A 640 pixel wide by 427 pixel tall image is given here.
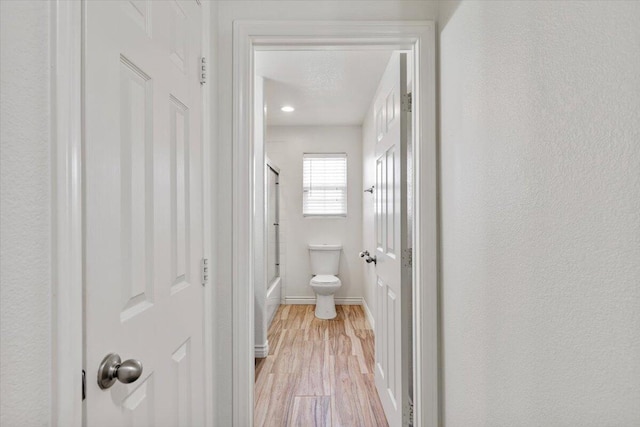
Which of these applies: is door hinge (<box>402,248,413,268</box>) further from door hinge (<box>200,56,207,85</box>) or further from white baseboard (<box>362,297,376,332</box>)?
white baseboard (<box>362,297,376,332</box>)

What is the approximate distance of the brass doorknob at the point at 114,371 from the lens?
2.27 feet

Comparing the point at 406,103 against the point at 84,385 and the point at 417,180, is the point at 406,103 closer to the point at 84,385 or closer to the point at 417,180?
the point at 417,180

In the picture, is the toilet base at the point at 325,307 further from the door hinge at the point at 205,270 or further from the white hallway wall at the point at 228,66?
the door hinge at the point at 205,270

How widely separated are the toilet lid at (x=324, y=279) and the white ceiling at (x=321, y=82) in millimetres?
2010

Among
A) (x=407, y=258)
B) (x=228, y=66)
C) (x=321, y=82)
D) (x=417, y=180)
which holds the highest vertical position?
(x=321, y=82)

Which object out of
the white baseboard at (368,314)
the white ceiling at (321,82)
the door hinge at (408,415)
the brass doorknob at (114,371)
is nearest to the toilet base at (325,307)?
the white baseboard at (368,314)

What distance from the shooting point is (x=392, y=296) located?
1.87 m

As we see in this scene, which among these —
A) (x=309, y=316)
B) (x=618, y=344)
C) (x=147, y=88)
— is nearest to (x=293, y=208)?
(x=309, y=316)

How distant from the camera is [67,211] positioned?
1.94ft

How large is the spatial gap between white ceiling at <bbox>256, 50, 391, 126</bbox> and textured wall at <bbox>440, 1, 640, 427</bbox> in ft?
4.48

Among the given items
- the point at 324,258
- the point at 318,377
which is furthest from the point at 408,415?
the point at 324,258

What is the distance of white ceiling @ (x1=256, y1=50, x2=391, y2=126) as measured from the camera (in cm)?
271

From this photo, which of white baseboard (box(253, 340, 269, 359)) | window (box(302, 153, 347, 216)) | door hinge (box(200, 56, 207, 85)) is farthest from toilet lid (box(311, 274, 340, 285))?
door hinge (box(200, 56, 207, 85))

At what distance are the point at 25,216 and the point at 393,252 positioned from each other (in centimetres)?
158
